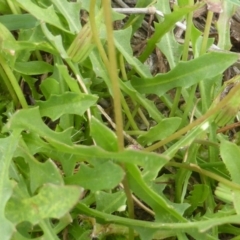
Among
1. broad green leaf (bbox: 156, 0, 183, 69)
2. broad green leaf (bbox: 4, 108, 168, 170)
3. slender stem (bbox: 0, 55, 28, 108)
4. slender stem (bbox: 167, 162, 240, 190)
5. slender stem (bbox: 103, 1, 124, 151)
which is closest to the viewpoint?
slender stem (bbox: 103, 1, 124, 151)

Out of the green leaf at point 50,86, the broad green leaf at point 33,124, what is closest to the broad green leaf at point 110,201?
the broad green leaf at point 33,124

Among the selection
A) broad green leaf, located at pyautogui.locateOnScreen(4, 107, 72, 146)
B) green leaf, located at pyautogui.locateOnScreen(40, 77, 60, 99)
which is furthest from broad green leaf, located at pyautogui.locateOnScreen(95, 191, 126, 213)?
green leaf, located at pyautogui.locateOnScreen(40, 77, 60, 99)

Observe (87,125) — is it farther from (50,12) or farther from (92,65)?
(50,12)

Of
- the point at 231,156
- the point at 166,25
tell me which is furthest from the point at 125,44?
the point at 231,156

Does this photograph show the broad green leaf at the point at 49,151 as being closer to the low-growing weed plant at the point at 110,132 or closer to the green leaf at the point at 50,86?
the low-growing weed plant at the point at 110,132

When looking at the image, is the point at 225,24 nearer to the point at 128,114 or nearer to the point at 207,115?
the point at 128,114

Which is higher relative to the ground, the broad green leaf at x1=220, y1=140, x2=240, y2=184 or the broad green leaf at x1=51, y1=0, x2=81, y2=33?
the broad green leaf at x1=51, y1=0, x2=81, y2=33

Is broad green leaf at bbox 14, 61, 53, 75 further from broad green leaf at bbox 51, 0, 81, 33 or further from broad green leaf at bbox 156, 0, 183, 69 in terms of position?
broad green leaf at bbox 156, 0, 183, 69
